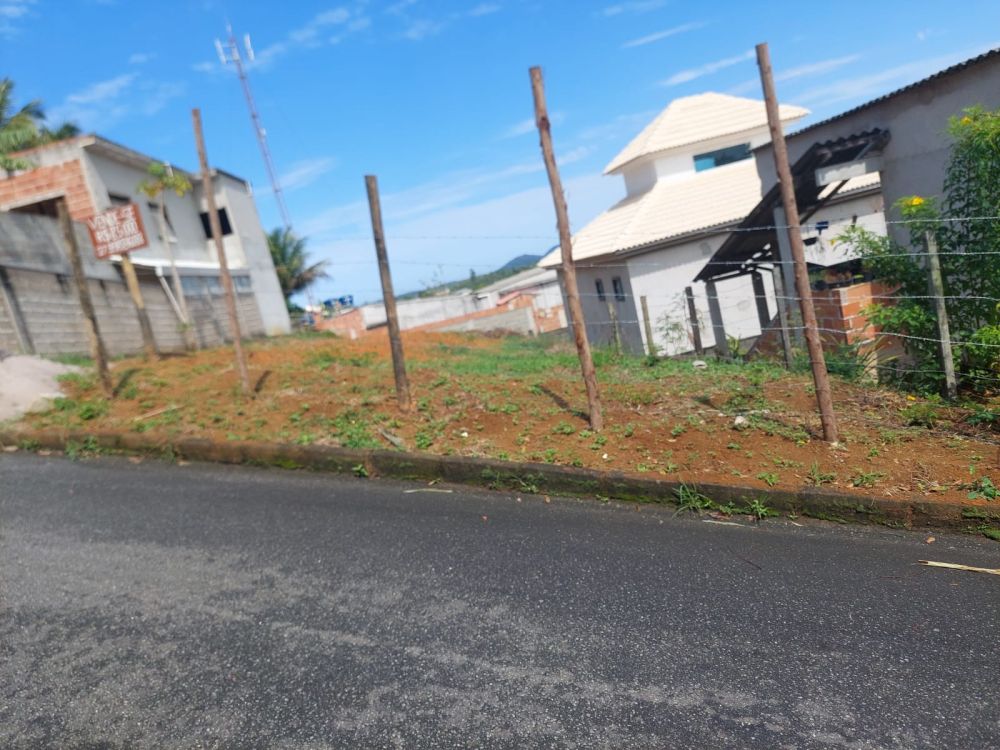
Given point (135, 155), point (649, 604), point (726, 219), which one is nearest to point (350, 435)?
point (649, 604)

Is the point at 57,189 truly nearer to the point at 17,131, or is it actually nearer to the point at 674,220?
the point at 17,131

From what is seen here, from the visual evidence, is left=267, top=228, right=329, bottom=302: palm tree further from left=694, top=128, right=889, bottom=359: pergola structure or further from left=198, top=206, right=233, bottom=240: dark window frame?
left=694, top=128, right=889, bottom=359: pergola structure

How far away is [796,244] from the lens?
540cm

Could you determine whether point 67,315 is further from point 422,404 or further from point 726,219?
point 726,219

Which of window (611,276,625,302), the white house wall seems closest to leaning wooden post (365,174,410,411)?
window (611,276,625,302)

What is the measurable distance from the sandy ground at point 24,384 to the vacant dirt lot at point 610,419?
365 mm

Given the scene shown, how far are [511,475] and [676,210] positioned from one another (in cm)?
1448

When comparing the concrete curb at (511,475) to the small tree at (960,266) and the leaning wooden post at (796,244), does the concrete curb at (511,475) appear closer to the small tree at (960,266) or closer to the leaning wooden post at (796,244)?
the leaning wooden post at (796,244)

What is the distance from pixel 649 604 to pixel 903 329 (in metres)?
4.21

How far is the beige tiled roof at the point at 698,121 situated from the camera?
2072cm

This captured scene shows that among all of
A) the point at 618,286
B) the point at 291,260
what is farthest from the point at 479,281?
the point at 618,286

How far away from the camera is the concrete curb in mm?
4500

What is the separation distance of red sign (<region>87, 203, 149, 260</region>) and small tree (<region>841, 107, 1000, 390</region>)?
10.2 meters

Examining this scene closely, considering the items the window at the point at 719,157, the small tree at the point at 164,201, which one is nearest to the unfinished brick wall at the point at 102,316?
the small tree at the point at 164,201
